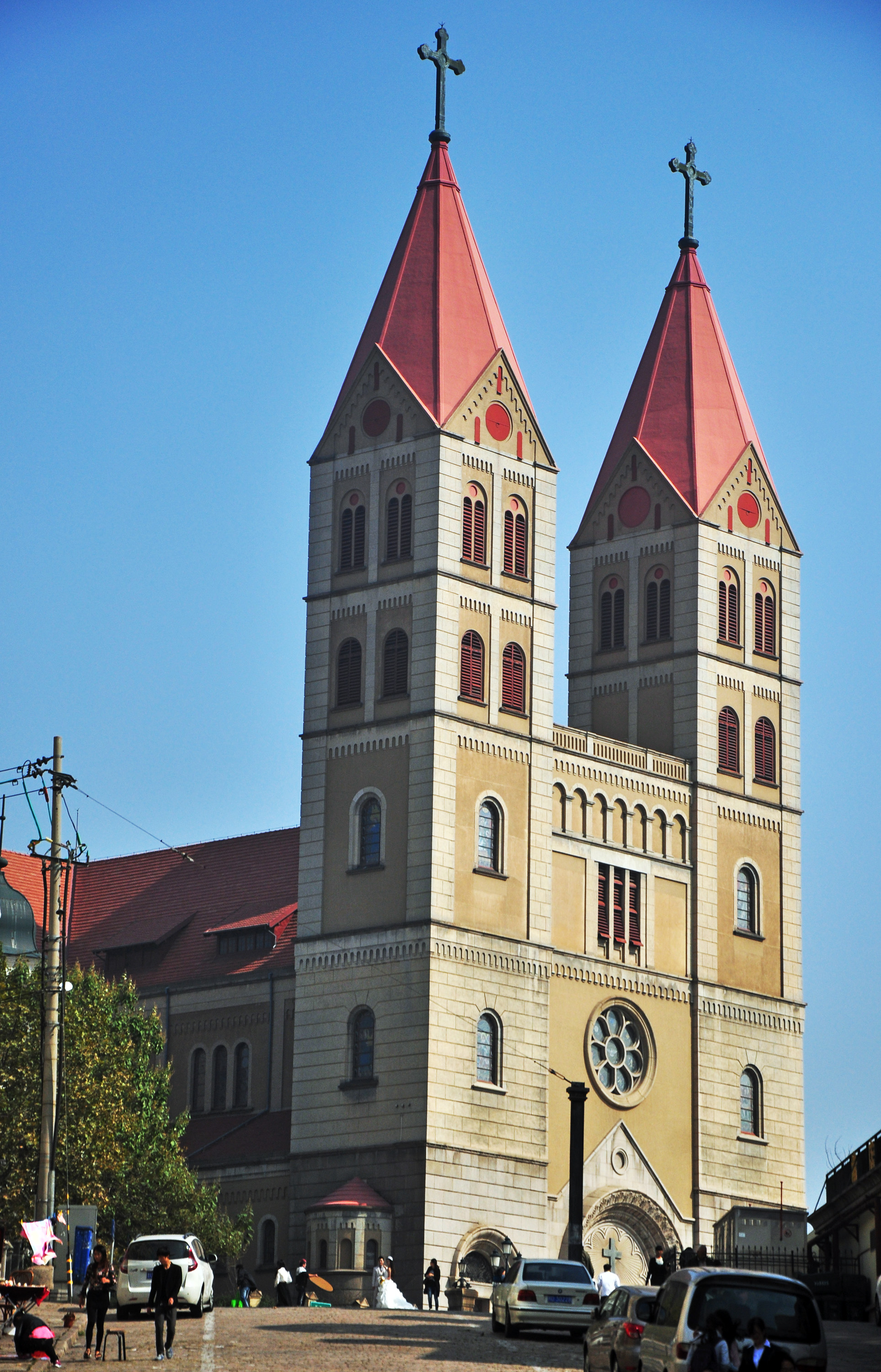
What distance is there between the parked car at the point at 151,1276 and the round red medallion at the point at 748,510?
43.3 meters

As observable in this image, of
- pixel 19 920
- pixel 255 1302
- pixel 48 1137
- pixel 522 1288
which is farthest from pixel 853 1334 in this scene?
pixel 19 920

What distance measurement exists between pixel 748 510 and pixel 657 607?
4698 millimetres

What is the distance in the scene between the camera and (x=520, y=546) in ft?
263

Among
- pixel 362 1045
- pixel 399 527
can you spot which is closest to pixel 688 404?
pixel 399 527

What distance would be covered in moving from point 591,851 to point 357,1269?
15330 millimetres

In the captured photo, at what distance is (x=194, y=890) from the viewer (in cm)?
9088

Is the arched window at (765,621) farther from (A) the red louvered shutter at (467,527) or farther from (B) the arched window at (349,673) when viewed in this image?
(B) the arched window at (349,673)

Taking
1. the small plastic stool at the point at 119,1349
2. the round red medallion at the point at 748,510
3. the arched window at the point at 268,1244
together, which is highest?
the round red medallion at the point at 748,510

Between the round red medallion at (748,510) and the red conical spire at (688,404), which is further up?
the red conical spire at (688,404)

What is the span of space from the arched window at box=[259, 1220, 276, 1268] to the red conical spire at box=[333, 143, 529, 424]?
2395 centimetres

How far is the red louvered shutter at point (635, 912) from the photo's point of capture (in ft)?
266

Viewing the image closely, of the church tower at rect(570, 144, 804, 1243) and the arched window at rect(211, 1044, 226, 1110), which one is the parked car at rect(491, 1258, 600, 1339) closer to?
the church tower at rect(570, 144, 804, 1243)

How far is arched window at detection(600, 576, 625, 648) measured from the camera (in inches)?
3445

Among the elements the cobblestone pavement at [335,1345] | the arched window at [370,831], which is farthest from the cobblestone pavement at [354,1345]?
the arched window at [370,831]
